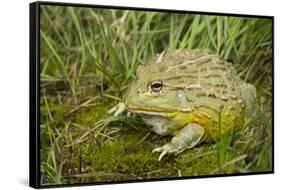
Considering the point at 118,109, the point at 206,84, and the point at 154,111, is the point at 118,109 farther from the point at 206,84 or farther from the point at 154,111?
the point at 206,84

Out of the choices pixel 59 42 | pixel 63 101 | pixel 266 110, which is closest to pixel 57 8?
pixel 59 42

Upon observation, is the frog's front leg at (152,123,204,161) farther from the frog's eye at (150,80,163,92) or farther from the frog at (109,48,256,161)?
the frog's eye at (150,80,163,92)

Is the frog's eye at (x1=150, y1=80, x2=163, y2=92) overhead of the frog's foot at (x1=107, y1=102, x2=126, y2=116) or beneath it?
overhead

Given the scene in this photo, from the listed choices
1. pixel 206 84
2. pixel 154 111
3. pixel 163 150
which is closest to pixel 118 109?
pixel 154 111

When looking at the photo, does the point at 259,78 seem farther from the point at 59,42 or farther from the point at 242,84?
the point at 59,42

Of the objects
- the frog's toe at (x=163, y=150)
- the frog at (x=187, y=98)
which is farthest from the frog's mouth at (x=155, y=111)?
the frog's toe at (x=163, y=150)

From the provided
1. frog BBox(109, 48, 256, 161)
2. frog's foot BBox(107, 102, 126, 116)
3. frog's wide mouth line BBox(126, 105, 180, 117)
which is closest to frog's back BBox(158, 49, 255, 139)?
frog BBox(109, 48, 256, 161)

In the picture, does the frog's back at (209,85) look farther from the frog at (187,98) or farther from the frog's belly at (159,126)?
the frog's belly at (159,126)

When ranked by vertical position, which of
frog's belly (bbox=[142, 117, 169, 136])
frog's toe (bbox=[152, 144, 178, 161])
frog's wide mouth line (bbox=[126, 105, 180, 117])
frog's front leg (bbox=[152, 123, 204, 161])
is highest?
frog's wide mouth line (bbox=[126, 105, 180, 117])
